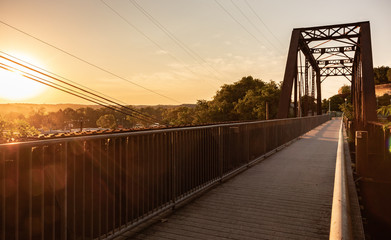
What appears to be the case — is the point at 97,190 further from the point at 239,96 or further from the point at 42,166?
the point at 239,96

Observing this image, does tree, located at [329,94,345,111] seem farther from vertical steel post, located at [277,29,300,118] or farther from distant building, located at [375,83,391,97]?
vertical steel post, located at [277,29,300,118]

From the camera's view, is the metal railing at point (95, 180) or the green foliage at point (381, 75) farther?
the green foliage at point (381, 75)

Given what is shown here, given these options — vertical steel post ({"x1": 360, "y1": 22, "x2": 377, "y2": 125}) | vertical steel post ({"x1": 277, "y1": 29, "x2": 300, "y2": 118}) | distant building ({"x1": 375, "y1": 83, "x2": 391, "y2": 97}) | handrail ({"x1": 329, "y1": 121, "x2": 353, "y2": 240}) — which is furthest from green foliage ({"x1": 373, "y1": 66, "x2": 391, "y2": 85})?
handrail ({"x1": 329, "y1": 121, "x2": 353, "y2": 240})

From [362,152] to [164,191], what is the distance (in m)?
6.24

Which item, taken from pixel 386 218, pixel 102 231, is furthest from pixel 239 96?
pixel 102 231

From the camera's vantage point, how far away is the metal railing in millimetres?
2410

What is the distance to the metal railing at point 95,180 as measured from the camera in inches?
94.9

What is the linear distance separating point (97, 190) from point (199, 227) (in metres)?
1.47

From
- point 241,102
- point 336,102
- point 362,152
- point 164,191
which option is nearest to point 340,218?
point 164,191

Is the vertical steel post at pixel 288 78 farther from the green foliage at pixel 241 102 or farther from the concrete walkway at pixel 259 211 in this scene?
the green foliage at pixel 241 102

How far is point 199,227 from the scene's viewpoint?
3732 millimetres

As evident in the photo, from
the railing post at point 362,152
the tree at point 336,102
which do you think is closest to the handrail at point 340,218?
the railing post at point 362,152

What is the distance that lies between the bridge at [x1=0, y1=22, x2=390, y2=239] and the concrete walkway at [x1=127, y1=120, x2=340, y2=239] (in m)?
0.01

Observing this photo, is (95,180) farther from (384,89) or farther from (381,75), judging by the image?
(381,75)
